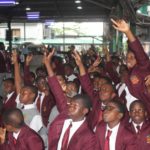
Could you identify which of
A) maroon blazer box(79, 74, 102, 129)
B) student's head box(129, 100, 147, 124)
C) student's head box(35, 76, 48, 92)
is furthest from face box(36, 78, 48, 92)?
student's head box(129, 100, 147, 124)

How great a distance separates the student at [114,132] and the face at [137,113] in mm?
336

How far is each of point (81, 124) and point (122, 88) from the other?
82.7 inches

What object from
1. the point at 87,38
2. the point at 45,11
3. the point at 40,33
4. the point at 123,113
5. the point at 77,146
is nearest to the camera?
the point at 77,146

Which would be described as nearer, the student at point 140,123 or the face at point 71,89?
the student at point 140,123

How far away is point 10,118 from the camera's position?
13.9 feet

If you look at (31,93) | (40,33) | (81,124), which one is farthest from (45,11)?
(81,124)

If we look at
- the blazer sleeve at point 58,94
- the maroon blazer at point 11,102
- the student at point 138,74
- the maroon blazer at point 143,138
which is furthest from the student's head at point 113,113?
the maroon blazer at point 11,102

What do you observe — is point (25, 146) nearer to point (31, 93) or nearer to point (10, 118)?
point (10, 118)

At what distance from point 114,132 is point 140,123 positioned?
540 mm

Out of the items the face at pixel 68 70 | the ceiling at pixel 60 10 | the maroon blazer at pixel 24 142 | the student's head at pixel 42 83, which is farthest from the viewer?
the ceiling at pixel 60 10

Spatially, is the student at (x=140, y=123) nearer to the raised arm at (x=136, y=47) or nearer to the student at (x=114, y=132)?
the student at (x=114, y=132)

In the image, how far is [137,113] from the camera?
480cm

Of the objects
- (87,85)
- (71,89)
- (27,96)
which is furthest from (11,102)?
(87,85)

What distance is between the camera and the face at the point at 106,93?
5316 millimetres
